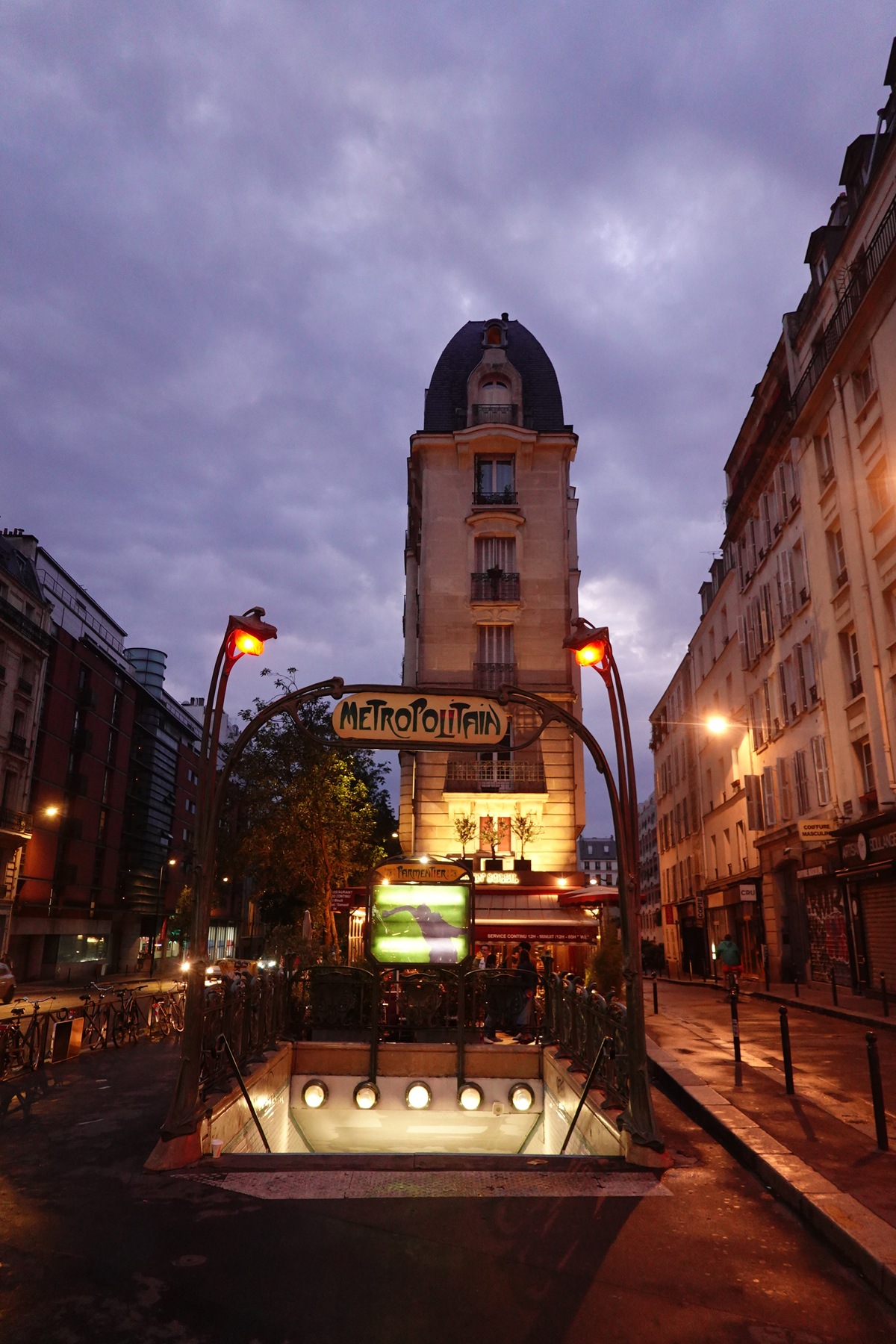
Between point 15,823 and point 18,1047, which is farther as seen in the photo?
point 15,823

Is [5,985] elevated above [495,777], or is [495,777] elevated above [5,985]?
[495,777]

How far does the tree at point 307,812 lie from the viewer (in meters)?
30.2

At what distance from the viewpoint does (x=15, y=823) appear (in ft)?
128

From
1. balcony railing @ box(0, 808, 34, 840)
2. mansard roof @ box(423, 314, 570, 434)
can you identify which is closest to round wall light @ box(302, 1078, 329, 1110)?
mansard roof @ box(423, 314, 570, 434)

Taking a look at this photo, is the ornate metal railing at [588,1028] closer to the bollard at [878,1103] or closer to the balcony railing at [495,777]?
Answer: the bollard at [878,1103]

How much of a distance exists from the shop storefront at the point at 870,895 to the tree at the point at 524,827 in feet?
32.5

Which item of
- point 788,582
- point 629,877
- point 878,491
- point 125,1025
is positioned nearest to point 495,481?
point 788,582

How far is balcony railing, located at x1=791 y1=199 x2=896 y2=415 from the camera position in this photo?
1973 cm

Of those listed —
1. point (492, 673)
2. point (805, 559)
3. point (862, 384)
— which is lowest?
point (492, 673)

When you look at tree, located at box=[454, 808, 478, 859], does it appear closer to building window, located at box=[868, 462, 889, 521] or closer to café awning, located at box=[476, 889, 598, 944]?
café awning, located at box=[476, 889, 598, 944]

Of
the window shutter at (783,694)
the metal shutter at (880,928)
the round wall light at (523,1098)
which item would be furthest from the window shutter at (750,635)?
the round wall light at (523,1098)

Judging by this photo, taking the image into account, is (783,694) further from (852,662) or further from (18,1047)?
(18,1047)

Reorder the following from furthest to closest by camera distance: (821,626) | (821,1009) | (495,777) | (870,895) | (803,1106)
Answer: (495,777), (821,626), (870,895), (821,1009), (803,1106)

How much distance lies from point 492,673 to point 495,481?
8.36 m
